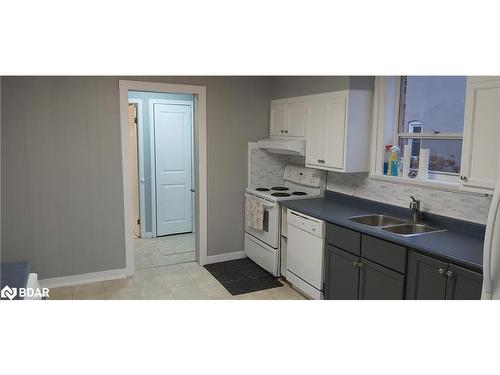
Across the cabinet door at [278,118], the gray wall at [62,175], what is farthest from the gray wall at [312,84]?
the gray wall at [62,175]

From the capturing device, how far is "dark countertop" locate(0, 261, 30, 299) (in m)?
1.85

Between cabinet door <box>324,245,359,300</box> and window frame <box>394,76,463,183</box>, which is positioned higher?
window frame <box>394,76,463,183</box>

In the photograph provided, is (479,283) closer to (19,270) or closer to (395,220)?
(395,220)

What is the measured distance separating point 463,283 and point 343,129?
1.65 meters

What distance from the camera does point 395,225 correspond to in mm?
3139

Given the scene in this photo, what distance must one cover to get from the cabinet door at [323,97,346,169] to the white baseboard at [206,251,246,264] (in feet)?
5.32

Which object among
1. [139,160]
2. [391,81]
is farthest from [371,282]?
[139,160]

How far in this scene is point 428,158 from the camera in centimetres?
→ 314

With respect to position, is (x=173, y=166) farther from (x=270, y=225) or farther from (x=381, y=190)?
(x=381, y=190)

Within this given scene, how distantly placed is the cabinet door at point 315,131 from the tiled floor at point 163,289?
128 cm

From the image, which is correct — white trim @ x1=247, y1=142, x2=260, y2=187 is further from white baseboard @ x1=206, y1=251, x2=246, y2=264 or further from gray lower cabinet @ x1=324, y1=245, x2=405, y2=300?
gray lower cabinet @ x1=324, y1=245, x2=405, y2=300

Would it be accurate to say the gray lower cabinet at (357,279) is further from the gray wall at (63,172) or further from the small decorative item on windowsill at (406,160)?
the gray wall at (63,172)

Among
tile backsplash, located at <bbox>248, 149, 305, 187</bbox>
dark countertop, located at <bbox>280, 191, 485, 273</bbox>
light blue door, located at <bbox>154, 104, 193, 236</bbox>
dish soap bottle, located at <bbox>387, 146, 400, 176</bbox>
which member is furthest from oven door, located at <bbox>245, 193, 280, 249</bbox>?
light blue door, located at <bbox>154, 104, 193, 236</bbox>

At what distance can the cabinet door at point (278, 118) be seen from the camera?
431cm
